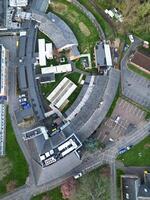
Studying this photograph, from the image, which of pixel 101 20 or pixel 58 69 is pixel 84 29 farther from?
pixel 58 69

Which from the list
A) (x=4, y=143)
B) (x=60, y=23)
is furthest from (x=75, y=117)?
(x=60, y=23)

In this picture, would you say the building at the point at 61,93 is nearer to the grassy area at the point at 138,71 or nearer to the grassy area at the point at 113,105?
the grassy area at the point at 113,105

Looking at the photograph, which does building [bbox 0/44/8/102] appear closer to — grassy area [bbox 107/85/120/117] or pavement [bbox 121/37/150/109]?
grassy area [bbox 107/85/120/117]

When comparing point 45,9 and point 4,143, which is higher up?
point 45,9

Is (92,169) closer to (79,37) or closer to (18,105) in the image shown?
(18,105)

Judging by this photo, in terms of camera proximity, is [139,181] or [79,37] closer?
[139,181]

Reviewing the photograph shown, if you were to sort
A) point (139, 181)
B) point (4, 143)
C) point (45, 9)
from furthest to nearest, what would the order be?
point (45, 9), point (4, 143), point (139, 181)

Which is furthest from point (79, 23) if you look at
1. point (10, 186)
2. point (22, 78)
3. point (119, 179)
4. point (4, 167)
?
point (10, 186)
